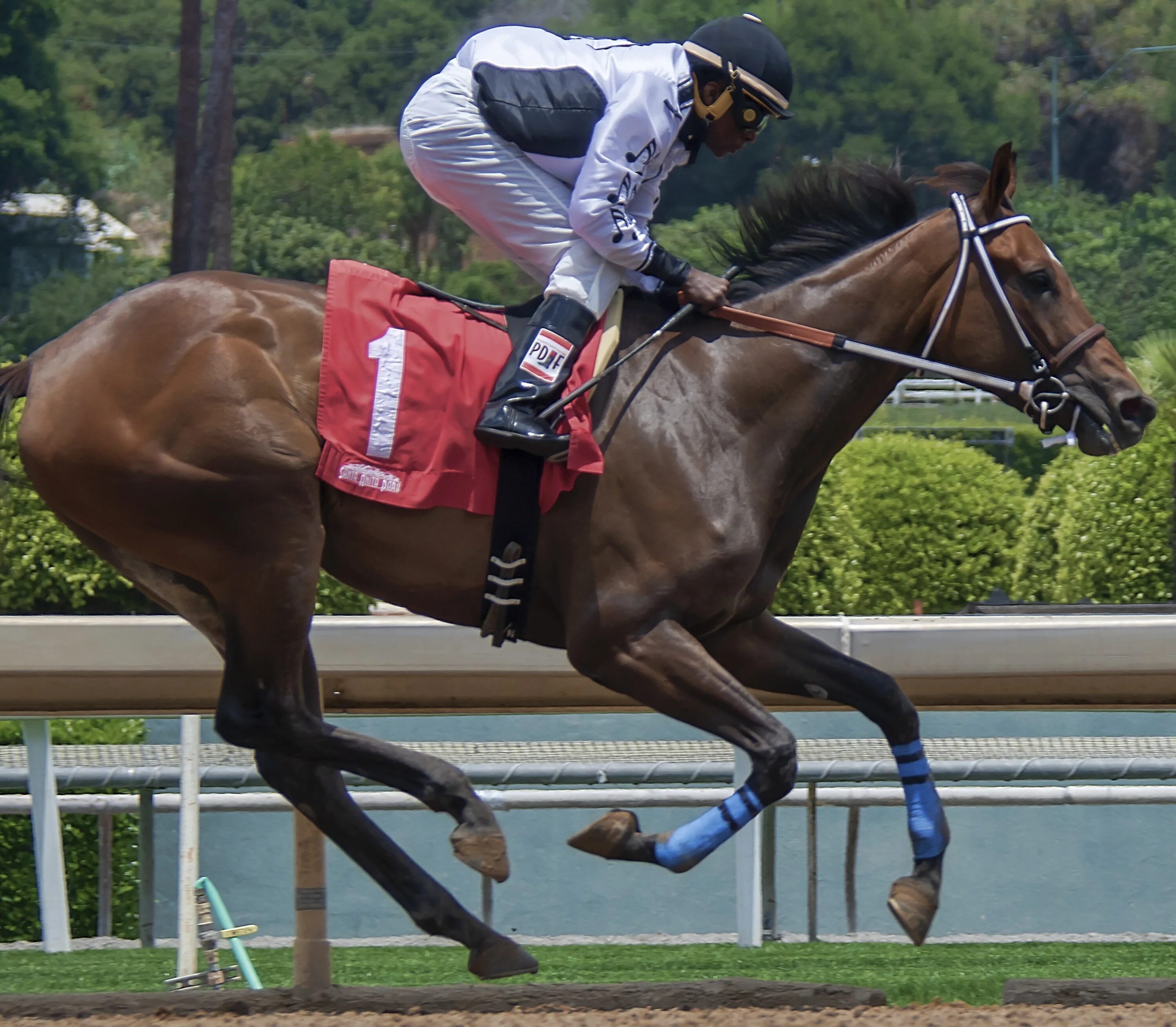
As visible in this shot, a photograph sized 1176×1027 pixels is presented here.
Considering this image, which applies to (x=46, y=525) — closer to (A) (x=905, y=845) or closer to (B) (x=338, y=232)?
(A) (x=905, y=845)

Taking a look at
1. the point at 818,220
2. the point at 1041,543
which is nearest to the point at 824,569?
the point at 1041,543

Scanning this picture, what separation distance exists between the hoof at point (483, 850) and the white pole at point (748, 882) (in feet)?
3.83

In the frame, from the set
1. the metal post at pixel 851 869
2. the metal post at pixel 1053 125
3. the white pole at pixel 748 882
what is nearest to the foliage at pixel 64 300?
the metal post at pixel 1053 125

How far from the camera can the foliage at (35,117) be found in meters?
58.0

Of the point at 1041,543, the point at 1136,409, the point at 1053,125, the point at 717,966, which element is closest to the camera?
the point at 1136,409

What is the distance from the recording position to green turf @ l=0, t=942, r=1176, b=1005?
4309 mm

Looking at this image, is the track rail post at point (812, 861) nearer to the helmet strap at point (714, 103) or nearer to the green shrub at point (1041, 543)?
the helmet strap at point (714, 103)

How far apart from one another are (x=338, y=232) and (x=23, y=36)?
13280 mm

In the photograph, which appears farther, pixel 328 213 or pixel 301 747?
pixel 328 213

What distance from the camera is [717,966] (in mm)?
4578

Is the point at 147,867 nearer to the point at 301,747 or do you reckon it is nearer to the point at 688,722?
the point at 301,747

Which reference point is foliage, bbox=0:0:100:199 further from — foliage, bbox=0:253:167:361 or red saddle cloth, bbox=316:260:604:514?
red saddle cloth, bbox=316:260:604:514

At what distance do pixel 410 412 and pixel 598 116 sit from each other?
0.80 m

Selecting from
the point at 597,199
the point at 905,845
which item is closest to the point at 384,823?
the point at 905,845
